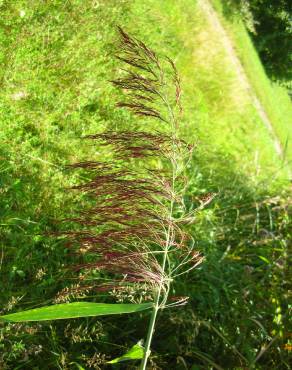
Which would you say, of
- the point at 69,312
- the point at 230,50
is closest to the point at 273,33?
the point at 230,50

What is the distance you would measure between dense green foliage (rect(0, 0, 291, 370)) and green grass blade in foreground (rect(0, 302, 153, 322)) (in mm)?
464

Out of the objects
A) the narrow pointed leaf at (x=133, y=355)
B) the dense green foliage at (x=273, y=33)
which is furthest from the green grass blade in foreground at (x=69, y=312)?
the dense green foliage at (x=273, y=33)

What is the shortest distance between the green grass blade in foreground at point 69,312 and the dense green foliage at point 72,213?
0.46m

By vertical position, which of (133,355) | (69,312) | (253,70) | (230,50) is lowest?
(253,70)

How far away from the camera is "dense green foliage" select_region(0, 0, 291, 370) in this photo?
8.64 feet

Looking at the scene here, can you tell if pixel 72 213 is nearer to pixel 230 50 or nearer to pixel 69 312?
pixel 69 312

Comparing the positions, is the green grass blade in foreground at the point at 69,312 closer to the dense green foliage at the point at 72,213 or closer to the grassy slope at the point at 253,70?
the dense green foliage at the point at 72,213

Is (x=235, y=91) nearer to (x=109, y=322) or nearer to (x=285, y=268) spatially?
(x=285, y=268)

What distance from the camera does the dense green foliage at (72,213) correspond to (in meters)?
2.63

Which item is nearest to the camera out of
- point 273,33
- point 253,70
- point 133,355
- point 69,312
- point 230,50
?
point 69,312

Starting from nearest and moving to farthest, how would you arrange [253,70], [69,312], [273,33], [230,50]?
[69,312] < [230,50] < [253,70] < [273,33]

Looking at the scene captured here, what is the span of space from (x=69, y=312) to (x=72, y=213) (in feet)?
6.71

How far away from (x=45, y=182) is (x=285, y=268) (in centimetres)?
173

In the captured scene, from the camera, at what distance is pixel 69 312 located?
1262 millimetres
